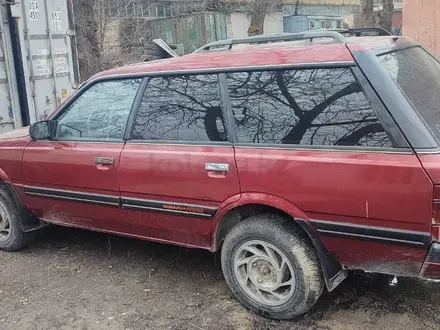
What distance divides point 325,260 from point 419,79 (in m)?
1.27

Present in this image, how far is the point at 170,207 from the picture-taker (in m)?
3.62

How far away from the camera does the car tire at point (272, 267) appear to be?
318 cm

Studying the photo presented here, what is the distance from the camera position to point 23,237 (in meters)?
4.70

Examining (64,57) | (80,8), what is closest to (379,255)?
(64,57)

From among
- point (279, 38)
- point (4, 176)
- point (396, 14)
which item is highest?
point (396, 14)

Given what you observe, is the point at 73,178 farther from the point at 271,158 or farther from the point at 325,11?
the point at 325,11

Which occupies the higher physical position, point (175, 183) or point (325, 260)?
point (175, 183)

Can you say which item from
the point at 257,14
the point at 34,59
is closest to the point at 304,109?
the point at 34,59

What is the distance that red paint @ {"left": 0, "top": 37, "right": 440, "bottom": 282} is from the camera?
2.80m

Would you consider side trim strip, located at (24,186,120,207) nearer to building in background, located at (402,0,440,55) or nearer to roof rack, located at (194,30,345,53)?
roof rack, located at (194,30,345,53)

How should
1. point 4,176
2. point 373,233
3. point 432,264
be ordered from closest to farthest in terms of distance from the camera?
point 432,264, point 373,233, point 4,176

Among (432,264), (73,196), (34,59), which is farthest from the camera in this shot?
(34,59)

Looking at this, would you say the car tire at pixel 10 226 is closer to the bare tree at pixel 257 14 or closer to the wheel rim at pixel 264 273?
the wheel rim at pixel 264 273

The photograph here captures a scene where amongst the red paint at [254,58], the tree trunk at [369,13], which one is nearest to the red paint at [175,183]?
the red paint at [254,58]
